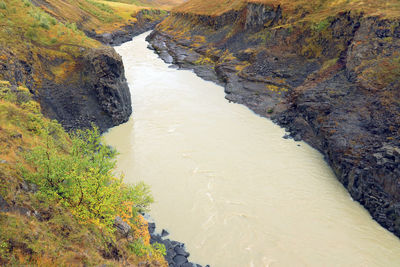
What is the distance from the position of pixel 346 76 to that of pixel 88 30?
83567 millimetres

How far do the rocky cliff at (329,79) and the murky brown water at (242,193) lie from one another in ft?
8.15

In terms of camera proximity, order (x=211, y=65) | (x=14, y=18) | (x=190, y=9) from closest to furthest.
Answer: (x=14, y=18), (x=211, y=65), (x=190, y=9)

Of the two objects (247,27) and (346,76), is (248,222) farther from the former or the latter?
(247,27)

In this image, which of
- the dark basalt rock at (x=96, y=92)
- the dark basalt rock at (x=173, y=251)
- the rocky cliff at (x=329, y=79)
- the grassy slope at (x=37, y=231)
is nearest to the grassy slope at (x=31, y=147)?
the grassy slope at (x=37, y=231)

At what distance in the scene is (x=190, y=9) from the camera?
3969 inches

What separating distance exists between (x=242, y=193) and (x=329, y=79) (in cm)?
2667

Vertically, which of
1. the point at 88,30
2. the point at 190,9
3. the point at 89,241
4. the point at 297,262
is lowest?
the point at 297,262

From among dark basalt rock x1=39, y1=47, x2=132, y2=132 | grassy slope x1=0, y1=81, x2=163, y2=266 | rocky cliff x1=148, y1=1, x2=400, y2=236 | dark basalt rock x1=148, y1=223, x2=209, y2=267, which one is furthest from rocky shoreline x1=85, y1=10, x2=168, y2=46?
dark basalt rock x1=148, y1=223, x2=209, y2=267

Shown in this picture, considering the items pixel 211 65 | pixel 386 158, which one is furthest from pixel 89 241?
pixel 211 65

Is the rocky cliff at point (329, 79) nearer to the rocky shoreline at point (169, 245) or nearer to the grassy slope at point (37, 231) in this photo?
the rocky shoreline at point (169, 245)

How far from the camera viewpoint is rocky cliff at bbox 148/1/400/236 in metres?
25.2

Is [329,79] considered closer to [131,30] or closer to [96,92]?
[96,92]

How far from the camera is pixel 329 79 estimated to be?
1561 inches

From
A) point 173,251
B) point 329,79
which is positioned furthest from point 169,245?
point 329,79
